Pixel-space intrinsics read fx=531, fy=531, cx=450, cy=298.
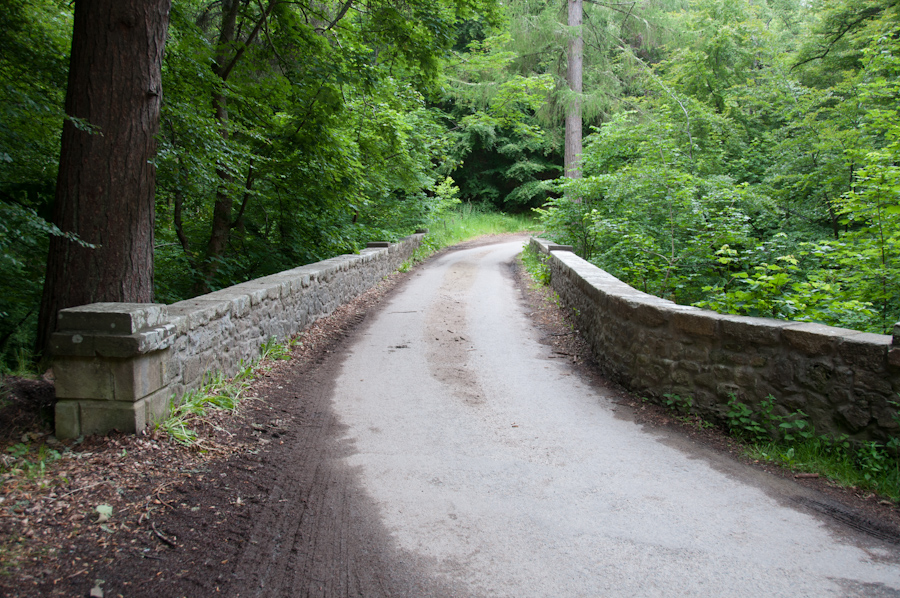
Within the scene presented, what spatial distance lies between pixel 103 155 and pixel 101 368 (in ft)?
5.83

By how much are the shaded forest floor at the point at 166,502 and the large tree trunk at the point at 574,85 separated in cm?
1416

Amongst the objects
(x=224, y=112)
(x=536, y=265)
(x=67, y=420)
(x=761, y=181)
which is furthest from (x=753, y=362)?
(x=536, y=265)

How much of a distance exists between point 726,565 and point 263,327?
4888mm

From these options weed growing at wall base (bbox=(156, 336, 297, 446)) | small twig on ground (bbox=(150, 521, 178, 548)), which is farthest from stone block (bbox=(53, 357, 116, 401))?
small twig on ground (bbox=(150, 521, 178, 548))

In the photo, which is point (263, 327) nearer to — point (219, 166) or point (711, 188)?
point (219, 166)

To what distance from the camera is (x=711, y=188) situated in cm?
859

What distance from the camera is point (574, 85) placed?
675 inches

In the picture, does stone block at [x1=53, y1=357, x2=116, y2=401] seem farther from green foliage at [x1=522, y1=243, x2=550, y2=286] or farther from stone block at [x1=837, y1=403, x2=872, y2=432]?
green foliage at [x1=522, y1=243, x2=550, y2=286]

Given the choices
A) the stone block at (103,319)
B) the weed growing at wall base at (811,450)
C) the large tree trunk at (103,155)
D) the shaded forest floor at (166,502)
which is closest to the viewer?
the shaded forest floor at (166,502)

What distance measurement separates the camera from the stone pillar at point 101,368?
3551 millimetres

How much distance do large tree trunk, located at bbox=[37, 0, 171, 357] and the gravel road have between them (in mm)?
2279

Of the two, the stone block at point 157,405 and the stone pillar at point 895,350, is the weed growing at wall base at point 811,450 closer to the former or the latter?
the stone pillar at point 895,350

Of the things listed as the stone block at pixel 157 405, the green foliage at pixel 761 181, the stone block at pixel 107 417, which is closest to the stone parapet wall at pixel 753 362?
the green foliage at pixel 761 181

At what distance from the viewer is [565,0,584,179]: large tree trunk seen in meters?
16.8
